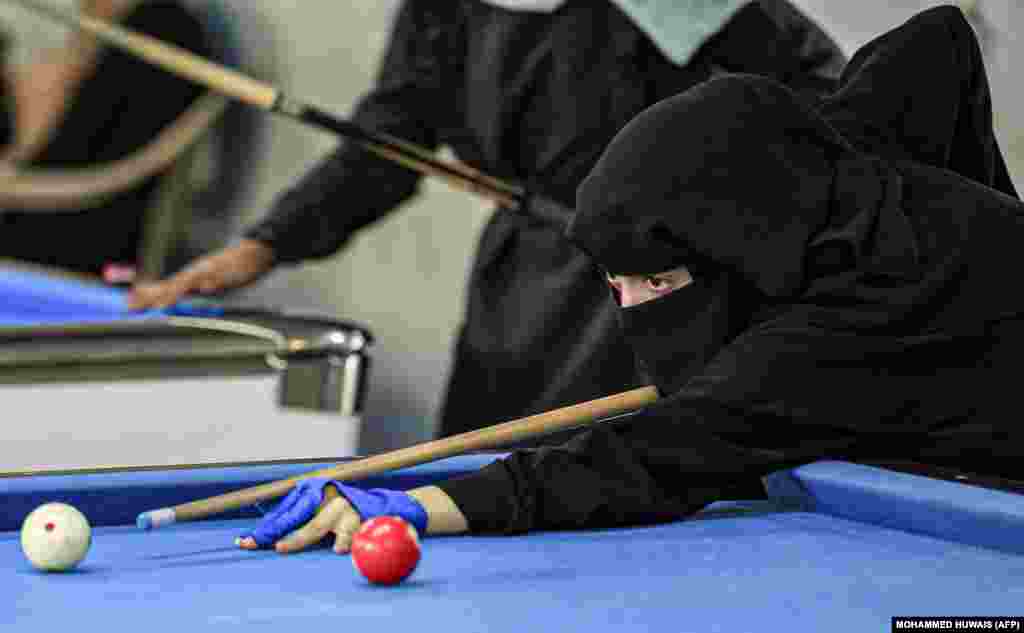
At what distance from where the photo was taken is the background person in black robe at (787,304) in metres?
1.72

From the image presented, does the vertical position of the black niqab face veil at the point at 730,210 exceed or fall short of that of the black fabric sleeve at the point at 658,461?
it exceeds it

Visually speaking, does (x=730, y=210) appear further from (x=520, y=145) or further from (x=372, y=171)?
(x=372, y=171)

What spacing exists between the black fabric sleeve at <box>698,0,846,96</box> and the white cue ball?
5.44 ft

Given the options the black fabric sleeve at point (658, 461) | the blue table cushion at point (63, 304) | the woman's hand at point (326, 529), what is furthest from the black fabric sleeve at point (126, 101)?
the woman's hand at point (326, 529)

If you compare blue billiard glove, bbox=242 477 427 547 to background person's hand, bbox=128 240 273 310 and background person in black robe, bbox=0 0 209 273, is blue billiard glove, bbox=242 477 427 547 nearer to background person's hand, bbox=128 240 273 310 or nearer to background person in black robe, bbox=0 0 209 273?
background person's hand, bbox=128 240 273 310

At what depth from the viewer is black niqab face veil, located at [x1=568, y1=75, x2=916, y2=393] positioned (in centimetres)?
174

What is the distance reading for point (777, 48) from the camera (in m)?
2.81

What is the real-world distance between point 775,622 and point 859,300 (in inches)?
22.0

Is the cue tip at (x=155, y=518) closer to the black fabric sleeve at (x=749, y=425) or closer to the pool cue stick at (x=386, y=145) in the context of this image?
the black fabric sleeve at (x=749, y=425)

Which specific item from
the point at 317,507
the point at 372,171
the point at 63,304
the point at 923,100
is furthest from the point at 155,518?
the point at 63,304

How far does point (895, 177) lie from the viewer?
1814 mm

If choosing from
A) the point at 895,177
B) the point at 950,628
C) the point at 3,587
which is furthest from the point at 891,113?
the point at 3,587

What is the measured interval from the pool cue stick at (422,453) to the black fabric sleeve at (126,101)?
3.46 m

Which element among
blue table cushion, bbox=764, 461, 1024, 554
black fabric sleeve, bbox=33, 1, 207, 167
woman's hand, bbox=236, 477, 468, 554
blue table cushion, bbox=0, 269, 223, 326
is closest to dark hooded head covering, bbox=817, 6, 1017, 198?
blue table cushion, bbox=764, 461, 1024, 554
